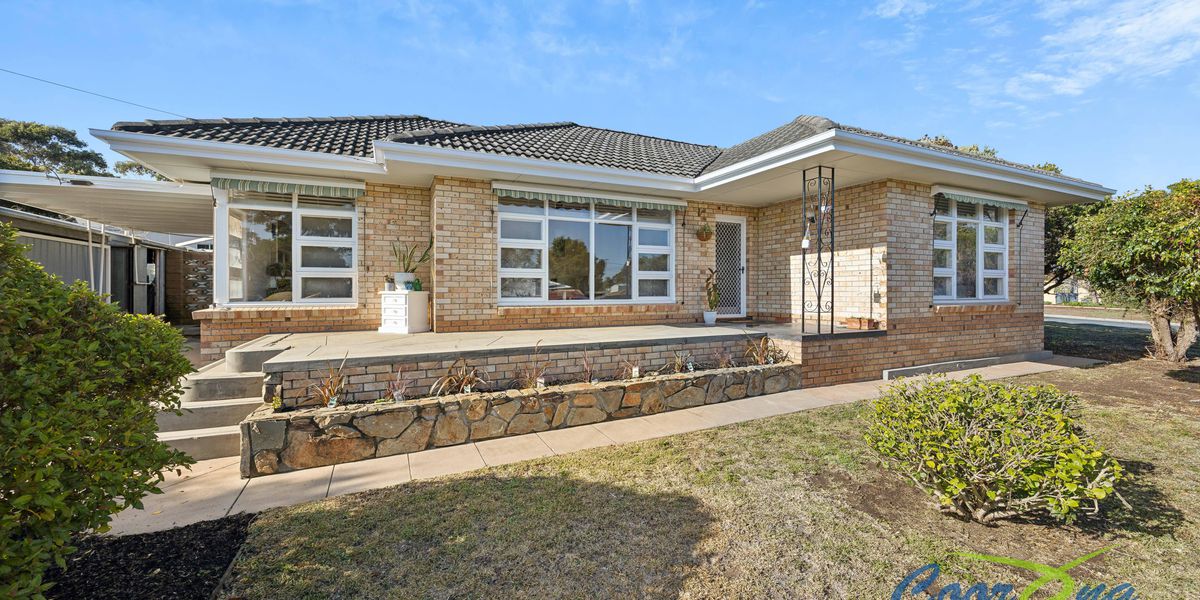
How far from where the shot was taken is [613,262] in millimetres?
8766

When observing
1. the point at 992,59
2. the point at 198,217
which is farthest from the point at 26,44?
the point at 992,59

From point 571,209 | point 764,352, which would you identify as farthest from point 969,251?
point 571,209

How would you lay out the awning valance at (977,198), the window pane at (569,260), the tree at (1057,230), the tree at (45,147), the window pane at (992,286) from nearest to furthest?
the awning valance at (977,198) < the window pane at (569,260) < the window pane at (992,286) < the tree at (1057,230) < the tree at (45,147)

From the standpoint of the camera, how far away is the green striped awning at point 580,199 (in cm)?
757

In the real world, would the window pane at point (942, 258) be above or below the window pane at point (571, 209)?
below

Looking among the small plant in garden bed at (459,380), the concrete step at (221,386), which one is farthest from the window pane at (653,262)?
the concrete step at (221,386)

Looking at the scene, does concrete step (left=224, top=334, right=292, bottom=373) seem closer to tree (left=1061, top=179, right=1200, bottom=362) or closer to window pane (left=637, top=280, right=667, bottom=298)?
window pane (left=637, top=280, right=667, bottom=298)

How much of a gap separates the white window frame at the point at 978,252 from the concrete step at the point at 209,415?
10.7 meters

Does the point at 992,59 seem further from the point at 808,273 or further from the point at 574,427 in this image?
the point at 574,427

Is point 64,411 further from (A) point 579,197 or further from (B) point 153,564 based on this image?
(A) point 579,197

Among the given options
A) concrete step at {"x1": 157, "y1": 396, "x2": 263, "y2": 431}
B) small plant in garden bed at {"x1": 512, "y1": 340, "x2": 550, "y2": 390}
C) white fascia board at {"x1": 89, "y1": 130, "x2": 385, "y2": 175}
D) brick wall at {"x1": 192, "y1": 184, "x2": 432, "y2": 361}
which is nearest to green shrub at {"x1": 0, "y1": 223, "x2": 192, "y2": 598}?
concrete step at {"x1": 157, "y1": 396, "x2": 263, "y2": 431}

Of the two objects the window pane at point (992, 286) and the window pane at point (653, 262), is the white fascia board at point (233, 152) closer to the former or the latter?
the window pane at point (653, 262)

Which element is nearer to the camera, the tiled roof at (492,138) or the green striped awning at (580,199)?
the tiled roof at (492,138)

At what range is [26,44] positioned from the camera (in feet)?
36.2
